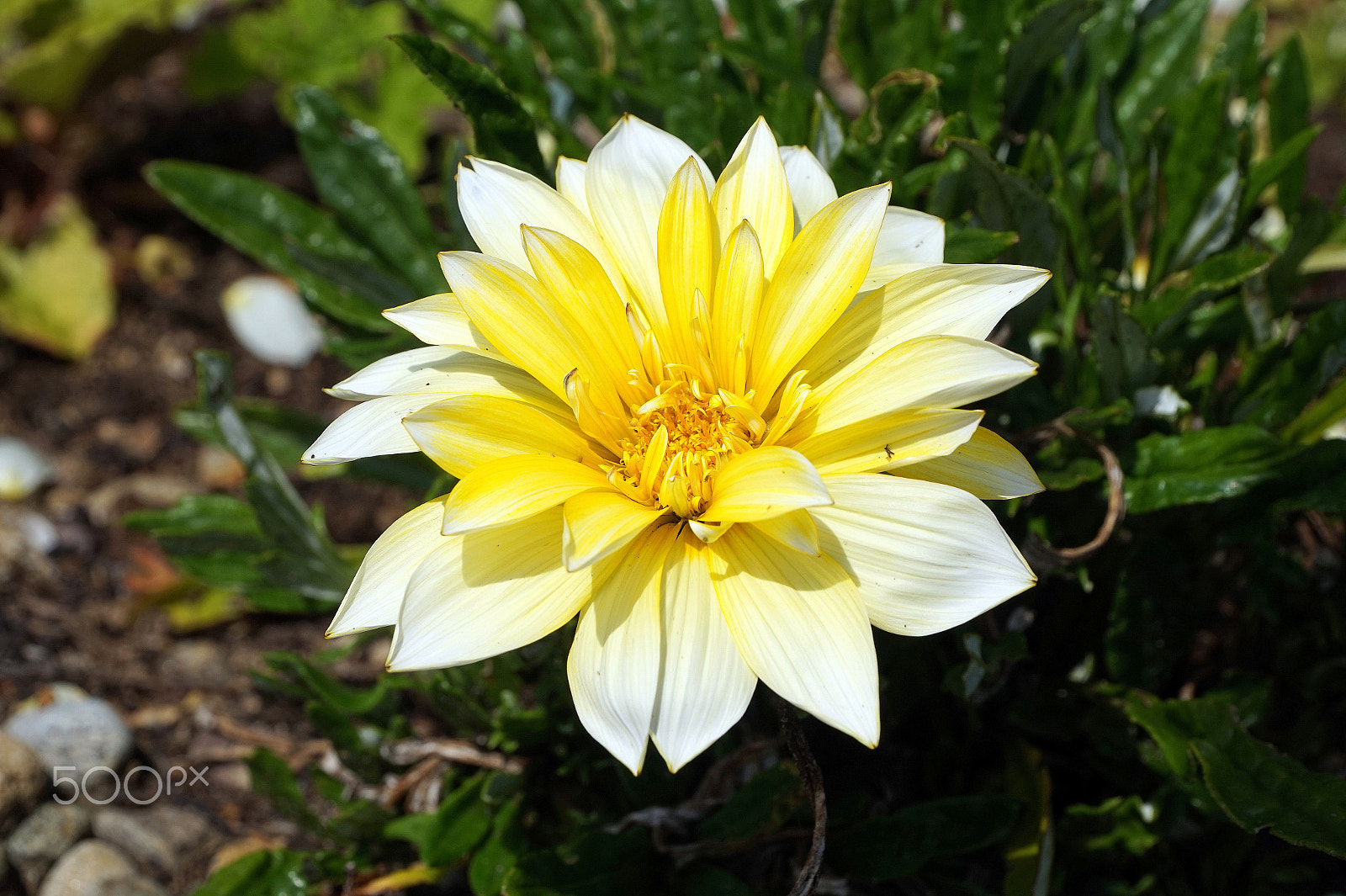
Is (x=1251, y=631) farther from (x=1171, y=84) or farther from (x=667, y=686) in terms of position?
(x=667, y=686)

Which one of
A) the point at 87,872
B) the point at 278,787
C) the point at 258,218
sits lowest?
the point at 87,872

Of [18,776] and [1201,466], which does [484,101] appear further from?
[18,776]

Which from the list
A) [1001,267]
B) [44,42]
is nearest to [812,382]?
[1001,267]

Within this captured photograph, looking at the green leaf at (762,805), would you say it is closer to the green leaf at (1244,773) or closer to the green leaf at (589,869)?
the green leaf at (589,869)

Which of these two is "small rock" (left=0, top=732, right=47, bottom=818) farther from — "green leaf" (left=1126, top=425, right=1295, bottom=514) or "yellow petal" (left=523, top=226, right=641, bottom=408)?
"green leaf" (left=1126, top=425, right=1295, bottom=514)

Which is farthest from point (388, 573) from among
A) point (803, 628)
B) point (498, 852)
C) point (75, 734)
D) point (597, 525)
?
point (75, 734)

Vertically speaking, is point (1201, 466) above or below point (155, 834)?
A: above
